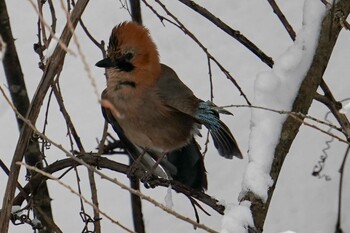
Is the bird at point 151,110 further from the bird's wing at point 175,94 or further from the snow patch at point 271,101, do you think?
the snow patch at point 271,101

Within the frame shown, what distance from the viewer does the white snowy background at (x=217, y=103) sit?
365 cm

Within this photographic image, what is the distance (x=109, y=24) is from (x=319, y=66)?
2395 millimetres

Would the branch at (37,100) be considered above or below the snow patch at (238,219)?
above

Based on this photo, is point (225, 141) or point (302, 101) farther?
point (225, 141)

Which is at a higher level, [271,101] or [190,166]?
[190,166]

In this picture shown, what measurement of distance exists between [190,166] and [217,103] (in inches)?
38.4

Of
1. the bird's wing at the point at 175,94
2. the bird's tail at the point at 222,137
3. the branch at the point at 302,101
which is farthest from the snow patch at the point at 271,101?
the bird's wing at the point at 175,94

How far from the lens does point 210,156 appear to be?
386 centimetres

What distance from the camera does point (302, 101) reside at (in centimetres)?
204

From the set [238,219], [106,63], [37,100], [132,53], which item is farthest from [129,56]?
[238,219]

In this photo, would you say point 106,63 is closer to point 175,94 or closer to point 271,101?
point 175,94

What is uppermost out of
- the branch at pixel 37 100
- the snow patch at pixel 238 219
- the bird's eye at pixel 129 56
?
the bird's eye at pixel 129 56

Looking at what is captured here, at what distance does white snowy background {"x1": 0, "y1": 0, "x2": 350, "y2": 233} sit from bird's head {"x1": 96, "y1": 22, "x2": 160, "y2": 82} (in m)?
0.69

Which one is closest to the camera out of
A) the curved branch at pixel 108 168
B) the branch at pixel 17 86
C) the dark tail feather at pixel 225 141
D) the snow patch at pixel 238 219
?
the snow patch at pixel 238 219
